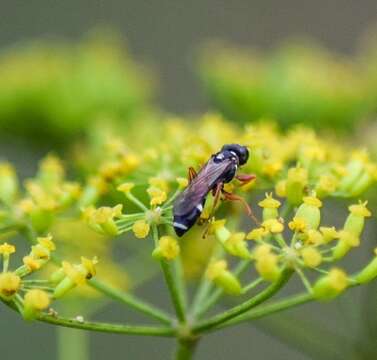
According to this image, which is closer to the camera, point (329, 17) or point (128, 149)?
point (128, 149)

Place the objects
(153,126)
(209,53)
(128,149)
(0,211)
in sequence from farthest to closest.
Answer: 1. (209,53)
2. (153,126)
3. (128,149)
4. (0,211)

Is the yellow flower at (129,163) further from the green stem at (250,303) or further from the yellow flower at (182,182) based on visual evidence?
the green stem at (250,303)

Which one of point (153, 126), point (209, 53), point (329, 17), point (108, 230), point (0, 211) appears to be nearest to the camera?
point (108, 230)

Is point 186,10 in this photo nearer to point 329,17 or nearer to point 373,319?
point 329,17

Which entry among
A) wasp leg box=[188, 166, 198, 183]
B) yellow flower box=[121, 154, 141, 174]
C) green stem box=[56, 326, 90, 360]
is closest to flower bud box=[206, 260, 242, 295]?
wasp leg box=[188, 166, 198, 183]

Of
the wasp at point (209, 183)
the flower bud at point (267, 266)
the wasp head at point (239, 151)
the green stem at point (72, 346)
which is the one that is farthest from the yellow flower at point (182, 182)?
the green stem at point (72, 346)

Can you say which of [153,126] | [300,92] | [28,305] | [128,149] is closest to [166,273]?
[28,305]

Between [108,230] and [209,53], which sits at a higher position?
[209,53]

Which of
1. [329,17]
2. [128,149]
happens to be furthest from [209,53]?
[329,17]

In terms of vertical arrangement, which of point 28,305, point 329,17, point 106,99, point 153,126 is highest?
point 329,17
